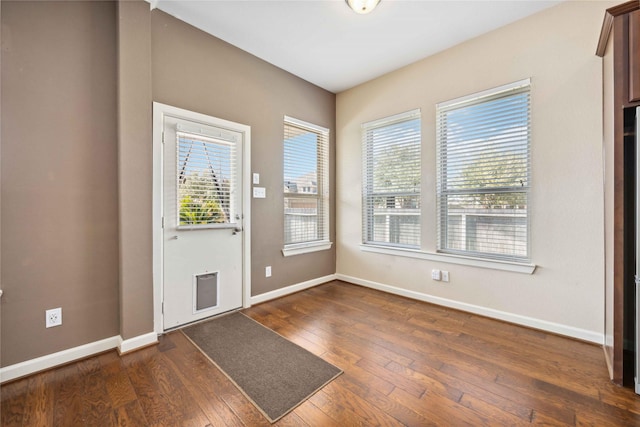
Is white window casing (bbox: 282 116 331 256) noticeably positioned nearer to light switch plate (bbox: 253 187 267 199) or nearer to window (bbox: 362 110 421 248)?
light switch plate (bbox: 253 187 267 199)

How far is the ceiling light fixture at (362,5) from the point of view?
219 cm

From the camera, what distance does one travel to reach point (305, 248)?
146 inches

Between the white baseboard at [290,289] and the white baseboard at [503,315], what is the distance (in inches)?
25.0

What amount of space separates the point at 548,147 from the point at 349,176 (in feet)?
7.45

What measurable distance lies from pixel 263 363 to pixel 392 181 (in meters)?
2.57

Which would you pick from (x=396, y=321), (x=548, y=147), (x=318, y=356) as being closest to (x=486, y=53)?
(x=548, y=147)

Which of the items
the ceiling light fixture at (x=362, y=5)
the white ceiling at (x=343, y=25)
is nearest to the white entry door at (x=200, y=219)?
the white ceiling at (x=343, y=25)

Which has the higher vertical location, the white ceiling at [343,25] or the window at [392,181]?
the white ceiling at [343,25]

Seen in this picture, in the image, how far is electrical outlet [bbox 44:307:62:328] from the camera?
1.92 m

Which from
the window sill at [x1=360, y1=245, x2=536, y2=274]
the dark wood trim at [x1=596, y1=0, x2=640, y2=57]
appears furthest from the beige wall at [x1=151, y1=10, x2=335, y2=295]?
the dark wood trim at [x1=596, y1=0, x2=640, y2=57]

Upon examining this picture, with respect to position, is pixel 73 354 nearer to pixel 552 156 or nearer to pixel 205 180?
pixel 205 180

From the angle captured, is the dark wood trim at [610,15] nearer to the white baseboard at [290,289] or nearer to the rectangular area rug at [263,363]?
the rectangular area rug at [263,363]

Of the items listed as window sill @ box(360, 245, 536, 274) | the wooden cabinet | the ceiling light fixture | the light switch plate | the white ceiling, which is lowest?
window sill @ box(360, 245, 536, 274)

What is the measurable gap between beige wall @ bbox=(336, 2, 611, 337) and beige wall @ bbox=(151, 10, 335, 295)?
1.65 meters
